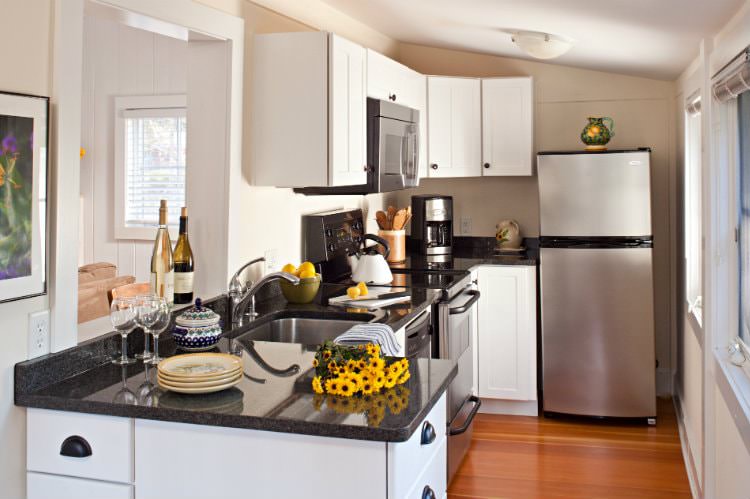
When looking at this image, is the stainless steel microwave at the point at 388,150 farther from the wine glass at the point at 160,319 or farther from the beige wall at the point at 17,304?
the beige wall at the point at 17,304

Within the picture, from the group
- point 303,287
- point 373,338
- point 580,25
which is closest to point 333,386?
point 373,338

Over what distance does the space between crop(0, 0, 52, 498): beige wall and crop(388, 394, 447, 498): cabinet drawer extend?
1.00 metres

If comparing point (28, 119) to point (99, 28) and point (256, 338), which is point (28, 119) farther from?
point (99, 28)

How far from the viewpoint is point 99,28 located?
18.1 ft

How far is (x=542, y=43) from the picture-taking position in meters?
4.09

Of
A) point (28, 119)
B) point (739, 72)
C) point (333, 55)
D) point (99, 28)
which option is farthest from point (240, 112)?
point (99, 28)

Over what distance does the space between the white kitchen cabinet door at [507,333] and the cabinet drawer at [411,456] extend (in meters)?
2.62

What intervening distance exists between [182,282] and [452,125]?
267 cm

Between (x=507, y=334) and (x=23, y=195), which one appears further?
(x=507, y=334)

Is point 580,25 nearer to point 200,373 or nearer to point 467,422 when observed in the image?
point 467,422

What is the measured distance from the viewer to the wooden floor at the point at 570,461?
12.0 feet

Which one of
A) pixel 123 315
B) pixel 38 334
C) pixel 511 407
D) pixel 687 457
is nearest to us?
pixel 38 334

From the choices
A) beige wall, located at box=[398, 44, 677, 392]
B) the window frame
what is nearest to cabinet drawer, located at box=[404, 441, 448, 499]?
the window frame

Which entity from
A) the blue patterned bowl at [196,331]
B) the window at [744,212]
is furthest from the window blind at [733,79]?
the blue patterned bowl at [196,331]
